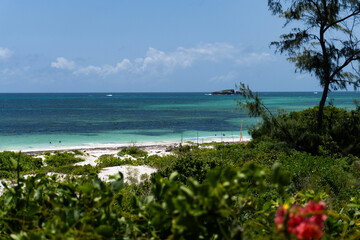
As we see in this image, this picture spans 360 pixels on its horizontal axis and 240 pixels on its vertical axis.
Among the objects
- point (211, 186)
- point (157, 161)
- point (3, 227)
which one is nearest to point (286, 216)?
point (211, 186)

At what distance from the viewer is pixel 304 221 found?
935 millimetres

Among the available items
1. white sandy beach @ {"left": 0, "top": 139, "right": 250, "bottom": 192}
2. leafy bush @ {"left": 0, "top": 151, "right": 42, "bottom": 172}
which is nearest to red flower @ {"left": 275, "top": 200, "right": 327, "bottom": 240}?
white sandy beach @ {"left": 0, "top": 139, "right": 250, "bottom": 192}

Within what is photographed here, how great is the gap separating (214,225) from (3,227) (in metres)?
1.03

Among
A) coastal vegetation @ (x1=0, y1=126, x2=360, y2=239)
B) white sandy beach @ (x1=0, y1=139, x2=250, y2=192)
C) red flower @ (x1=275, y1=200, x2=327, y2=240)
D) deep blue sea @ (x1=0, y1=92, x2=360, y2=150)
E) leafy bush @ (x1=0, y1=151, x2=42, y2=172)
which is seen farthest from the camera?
deep blue sea @ (x1=0, y1=92, x2=360, y2=150)

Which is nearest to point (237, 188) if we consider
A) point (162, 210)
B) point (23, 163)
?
point (162, 210)

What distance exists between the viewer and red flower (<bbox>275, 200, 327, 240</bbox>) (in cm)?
90

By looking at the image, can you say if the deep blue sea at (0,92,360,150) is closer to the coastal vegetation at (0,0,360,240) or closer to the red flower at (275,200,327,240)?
Answer: the coastal vegetation at (0,0,360,240)

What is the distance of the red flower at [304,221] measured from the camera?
90 cm

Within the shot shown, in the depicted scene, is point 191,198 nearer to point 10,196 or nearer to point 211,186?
point 211,186

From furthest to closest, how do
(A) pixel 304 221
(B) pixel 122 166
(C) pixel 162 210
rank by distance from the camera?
(B) pixel 122 166 → (C) pixel 162 210 → (A) pixel 304 221

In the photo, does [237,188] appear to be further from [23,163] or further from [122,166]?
[23,163]

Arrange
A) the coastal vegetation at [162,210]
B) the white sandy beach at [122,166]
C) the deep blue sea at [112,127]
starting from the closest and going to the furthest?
the coastal vegetation at [162,210]
the white sandy beach at [122,166]
the deep blue sea at [112,127]

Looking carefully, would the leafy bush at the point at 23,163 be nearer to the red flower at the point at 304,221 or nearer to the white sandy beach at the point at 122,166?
the white sandy beach at the point at 122,166

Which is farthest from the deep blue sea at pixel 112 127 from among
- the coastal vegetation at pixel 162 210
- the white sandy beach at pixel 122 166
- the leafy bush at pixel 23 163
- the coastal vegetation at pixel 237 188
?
the coastal vegetation at pixel 162 210
